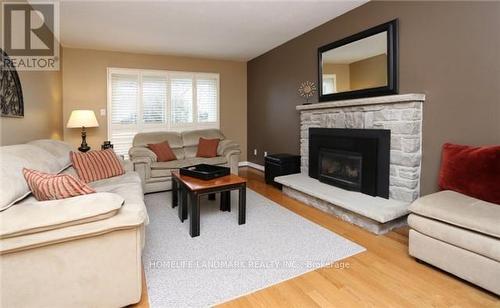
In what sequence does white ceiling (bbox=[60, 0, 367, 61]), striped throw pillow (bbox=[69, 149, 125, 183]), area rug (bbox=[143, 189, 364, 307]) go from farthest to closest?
1. white ceiling (bbox=[60, 0, 367, 61])
2. striped throw pillow (bbox=[69, 149, 125, 183])
3. area rug (bbox=[143, 189, 364, 307])

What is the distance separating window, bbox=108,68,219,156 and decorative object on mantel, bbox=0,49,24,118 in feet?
8.23

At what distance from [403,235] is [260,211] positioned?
1525mm

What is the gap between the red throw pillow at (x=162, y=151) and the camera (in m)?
4.41

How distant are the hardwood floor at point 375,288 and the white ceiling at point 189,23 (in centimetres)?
287

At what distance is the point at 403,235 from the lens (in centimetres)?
261

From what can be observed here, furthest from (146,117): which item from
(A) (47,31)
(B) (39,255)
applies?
(B) (39,255)

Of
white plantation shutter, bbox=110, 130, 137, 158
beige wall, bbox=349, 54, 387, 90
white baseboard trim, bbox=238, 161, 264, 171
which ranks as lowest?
white baseboard trim, bbox=238, 161, 264, 171

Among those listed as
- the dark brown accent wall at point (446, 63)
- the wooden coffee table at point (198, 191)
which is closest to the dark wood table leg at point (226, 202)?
the wooden coffee table at point (198, 191)

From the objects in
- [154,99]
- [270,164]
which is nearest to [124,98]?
[154,99]

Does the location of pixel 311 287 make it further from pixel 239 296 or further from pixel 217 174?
pixel 217 174

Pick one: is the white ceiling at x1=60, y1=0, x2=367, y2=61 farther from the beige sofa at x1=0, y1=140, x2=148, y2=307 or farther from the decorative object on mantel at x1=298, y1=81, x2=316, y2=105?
the beige sofa at x1=0, y1=140, x2=148, y2=307

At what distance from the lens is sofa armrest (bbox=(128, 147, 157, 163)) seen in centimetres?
396

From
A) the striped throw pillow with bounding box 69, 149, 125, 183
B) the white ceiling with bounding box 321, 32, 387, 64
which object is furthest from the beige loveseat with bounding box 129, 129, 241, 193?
the white ceiling with bounding box 321, 32, 387, 64

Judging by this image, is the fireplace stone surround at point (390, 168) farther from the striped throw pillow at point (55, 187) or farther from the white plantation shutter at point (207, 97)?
the white plantation shutter at point (207, 97)
